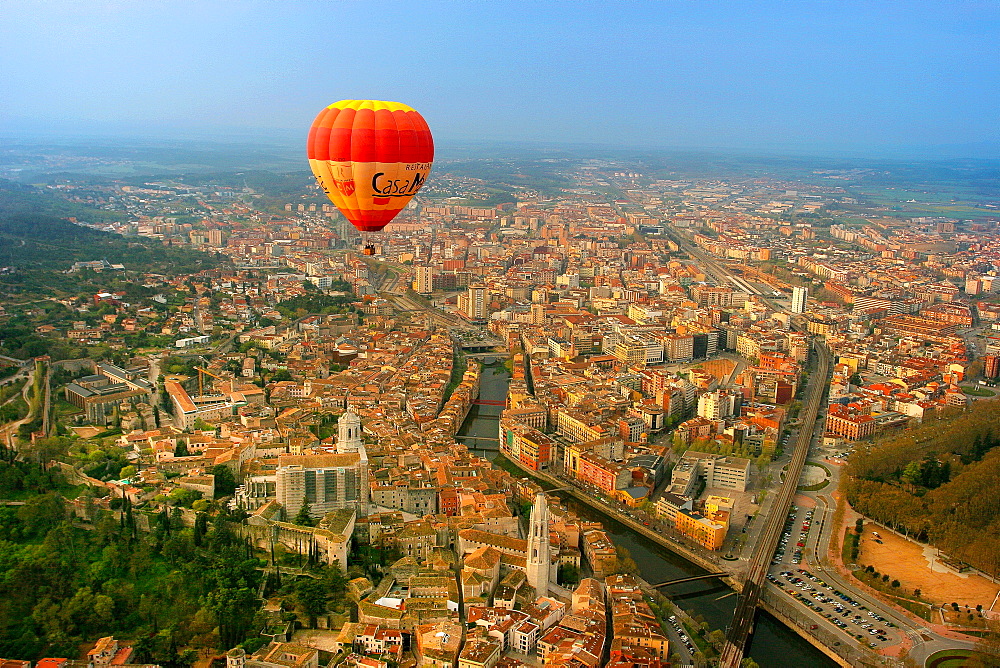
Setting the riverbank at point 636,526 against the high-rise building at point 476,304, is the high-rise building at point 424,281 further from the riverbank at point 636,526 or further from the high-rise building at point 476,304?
the riverbank at point 636,526

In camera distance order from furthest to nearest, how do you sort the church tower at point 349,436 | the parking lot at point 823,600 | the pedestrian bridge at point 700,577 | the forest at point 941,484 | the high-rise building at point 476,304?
the high-rise building at point 476,304 < the church tower at point 349,436 < the forest at point 941,484 < the pedestrian bridge at point 700,577 < the parking lot at point 823,600

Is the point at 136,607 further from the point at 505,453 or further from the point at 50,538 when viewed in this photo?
the point at 505,453

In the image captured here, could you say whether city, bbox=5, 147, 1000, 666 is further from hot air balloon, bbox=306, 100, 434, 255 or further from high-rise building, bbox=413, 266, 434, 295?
hot air balloon, bbox=306, 100, 434, 255

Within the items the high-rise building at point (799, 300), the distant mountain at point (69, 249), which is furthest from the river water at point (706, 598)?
the distant mountain at point (69, 249)

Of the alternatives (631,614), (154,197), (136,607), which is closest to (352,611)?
(136,607)

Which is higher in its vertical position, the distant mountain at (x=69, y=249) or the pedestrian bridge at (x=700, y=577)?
the distant mountain at (x=69, y=249)
